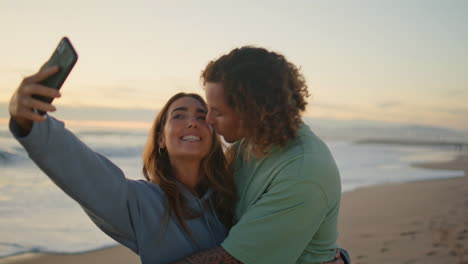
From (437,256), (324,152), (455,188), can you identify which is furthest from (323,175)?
(455,188)

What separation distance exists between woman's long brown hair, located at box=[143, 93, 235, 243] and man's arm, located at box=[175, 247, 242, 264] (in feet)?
1.02

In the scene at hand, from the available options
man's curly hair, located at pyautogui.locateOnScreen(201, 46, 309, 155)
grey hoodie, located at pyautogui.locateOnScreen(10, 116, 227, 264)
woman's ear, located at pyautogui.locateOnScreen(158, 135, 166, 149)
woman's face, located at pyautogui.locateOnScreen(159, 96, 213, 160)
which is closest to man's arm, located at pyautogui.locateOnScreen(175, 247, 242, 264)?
grey hoodie, located at pyautogui.locateOnScreen(10, 116, 227, 264)

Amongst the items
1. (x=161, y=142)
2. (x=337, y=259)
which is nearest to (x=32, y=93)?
(x=161, y=142)

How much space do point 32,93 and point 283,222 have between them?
1336 millimetres

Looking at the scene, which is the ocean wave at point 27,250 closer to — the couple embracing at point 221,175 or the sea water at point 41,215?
the sea water at point 41,215

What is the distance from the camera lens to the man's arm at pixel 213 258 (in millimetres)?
2291

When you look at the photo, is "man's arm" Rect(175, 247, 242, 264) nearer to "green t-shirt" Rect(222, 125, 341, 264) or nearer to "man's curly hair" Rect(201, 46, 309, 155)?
"green t-shirt" Rect(222, 125, 341, 264)

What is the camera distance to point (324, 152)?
7.82 feet

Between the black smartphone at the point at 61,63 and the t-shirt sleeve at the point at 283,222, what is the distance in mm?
1199

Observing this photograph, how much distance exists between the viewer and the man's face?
8.77ft

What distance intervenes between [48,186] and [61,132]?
1016cm

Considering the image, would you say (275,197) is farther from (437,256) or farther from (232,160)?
(437,256)

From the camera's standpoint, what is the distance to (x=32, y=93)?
5.19 ft

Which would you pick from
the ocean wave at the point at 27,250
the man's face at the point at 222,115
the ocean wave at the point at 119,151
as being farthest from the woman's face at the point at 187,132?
the ocean wave at the point at 119,151
